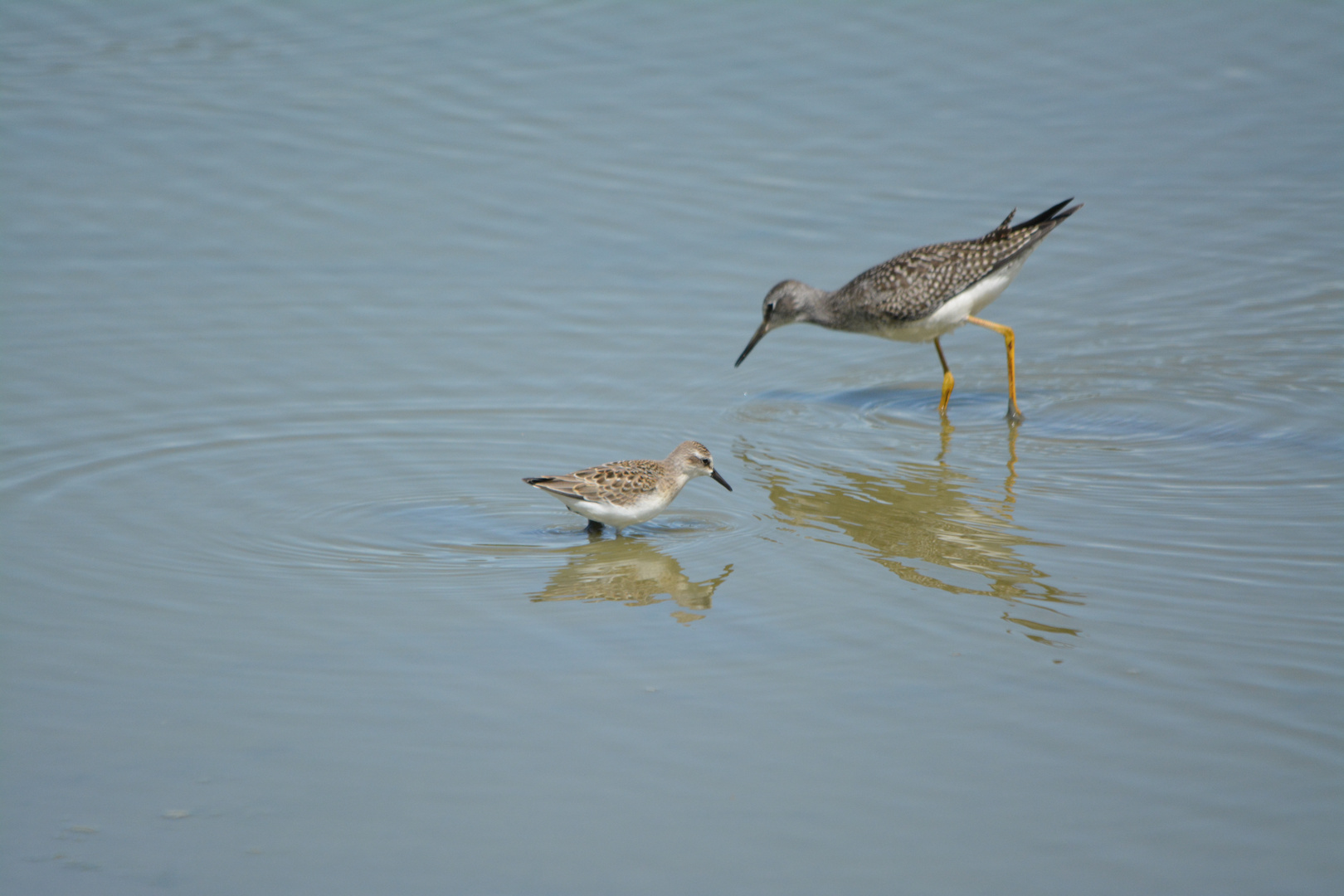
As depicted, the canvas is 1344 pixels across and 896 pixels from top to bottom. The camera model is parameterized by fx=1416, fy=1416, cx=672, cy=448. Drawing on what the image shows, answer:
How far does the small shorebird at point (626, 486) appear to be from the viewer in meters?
7.01

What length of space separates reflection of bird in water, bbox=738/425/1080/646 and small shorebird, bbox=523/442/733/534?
0.62 meters

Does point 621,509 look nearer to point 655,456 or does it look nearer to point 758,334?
point 655,456

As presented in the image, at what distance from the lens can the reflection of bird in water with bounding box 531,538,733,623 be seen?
637 cm

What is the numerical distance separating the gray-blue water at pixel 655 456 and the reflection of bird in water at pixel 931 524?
0.06m

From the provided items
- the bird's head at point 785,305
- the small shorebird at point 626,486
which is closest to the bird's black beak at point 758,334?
the bird's head at point 785,305

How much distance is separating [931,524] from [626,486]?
164cm

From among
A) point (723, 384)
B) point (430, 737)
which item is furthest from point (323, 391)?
point (430, 737)

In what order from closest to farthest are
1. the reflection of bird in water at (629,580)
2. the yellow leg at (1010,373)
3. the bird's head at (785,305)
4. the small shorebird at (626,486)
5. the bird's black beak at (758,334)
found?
the reflection of bird in water at (629,580) → the small shorebird at (626,486) → the yellow leg at (1010,373) → the bird's black beak at (758,334) → the bird's head at (785,305)

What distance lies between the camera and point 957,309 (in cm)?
995

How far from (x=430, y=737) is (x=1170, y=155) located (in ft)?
40.0

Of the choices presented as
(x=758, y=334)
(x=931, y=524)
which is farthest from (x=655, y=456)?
(x=758, y=334)

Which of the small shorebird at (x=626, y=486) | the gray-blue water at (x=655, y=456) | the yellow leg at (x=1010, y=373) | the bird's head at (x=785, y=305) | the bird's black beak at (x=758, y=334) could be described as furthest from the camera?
the bird's head at (x=785, y=305)

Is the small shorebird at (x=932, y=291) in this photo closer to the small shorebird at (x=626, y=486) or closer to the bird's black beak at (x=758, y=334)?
the bird's black beak at (x=758, y=334)

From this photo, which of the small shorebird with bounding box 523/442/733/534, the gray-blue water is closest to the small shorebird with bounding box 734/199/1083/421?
→ the gray-blue water
